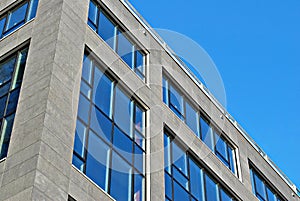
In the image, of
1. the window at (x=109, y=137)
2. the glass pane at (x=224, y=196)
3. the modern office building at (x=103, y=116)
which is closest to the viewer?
the modern office building at (x=103, y=116)

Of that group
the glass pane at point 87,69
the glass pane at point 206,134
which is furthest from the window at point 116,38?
the glass pane at point 206,134

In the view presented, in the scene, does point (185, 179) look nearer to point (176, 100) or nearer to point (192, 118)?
point (192, 118)

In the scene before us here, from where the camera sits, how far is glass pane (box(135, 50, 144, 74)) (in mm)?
31069

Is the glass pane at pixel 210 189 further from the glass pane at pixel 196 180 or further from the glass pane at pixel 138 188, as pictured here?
the glass pane at pixel 138 188

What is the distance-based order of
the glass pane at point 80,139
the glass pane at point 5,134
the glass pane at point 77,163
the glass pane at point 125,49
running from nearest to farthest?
the glass pane at point 5,134
the glass pane at point 77,163
the glass pane at point 80,139
the glass pane at point 125,49

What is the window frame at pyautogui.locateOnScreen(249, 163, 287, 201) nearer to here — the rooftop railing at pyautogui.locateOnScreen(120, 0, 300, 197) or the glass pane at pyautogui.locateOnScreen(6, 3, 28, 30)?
the rooftop railing at pyautogui.locateOnScreen(120, 0, 300, 197)

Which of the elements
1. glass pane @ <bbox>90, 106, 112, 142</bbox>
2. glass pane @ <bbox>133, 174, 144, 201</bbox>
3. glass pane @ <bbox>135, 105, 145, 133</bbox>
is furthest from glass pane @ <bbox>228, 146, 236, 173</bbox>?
glass pane @ <bbox>90, 106, 112, 142</bbox>

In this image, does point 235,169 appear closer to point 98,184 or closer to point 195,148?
point 195,148

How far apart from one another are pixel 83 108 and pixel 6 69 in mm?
4065

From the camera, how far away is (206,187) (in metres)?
32.2

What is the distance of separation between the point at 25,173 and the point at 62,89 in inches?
A: 167

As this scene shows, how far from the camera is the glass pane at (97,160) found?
23828 mm

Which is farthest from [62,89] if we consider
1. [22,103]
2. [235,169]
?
[235,169]

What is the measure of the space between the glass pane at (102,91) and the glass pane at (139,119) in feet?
6.33
